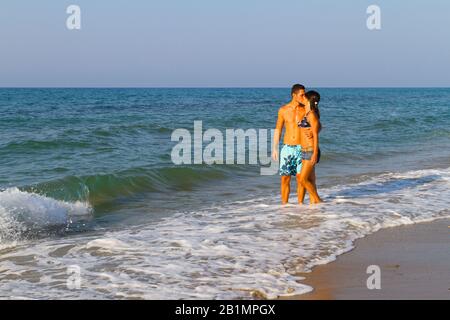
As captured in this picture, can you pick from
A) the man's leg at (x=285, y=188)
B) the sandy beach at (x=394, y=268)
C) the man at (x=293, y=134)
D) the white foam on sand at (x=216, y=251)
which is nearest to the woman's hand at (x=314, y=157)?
the man at (x=293, y=134)

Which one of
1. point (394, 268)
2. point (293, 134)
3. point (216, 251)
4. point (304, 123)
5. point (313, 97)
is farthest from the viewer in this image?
point (293, 134)

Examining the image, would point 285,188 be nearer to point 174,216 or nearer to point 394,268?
point 174,216

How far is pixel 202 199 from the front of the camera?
36.1 ft

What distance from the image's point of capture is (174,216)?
30.3 feet

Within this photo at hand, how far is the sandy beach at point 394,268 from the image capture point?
5172mm

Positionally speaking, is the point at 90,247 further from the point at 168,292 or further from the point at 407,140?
the point at 407,140

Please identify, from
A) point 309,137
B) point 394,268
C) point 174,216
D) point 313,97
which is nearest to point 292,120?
point 309,137

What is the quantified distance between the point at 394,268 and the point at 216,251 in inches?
71.1

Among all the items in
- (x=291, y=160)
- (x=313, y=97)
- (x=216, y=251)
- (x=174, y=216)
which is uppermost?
(x=313, y=97)

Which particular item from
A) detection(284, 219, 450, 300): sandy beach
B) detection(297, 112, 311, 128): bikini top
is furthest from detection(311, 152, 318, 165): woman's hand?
detection(284, 219, 450, 300): sandy beach

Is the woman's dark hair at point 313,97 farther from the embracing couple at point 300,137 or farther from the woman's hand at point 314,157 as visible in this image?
the woman's hand at point 314,157

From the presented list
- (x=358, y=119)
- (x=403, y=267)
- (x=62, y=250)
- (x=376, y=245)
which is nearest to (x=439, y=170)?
(x=376, y=245)

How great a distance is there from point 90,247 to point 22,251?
2.57 ft

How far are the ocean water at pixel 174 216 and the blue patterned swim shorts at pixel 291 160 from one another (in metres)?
0.59
